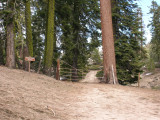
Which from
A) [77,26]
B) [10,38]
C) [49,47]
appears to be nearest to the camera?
[10,38]

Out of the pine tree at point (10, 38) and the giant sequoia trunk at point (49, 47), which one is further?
the giant sequoia trunk at point (49, 47)

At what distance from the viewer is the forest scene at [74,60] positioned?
170 inches

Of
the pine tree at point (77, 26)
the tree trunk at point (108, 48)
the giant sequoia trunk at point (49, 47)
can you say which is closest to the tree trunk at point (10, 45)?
the giant sequoia trunk at point (49, 47)

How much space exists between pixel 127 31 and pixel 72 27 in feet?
19.9

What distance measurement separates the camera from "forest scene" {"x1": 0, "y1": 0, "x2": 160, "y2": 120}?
4324 millimetres

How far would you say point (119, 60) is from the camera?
14484mm

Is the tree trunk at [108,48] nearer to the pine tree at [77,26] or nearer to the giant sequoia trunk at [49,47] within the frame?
the giant sequoia trunk at [49,47]

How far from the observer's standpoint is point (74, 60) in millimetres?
18266

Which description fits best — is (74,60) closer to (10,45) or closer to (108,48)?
(108,48)

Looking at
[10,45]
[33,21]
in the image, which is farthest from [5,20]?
[33,21]

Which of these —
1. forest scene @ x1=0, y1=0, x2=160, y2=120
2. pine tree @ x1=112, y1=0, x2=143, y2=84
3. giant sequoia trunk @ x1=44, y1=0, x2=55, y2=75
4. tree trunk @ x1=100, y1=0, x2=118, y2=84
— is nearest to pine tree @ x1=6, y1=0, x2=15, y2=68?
forest scene @ x1=0, y1=0, x2=160, y2=120

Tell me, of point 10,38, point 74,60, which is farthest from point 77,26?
point 10,38

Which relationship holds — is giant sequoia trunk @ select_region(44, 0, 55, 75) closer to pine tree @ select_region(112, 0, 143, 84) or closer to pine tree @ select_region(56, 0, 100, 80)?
pine tree @ select_region(56, 0, 100, 80)

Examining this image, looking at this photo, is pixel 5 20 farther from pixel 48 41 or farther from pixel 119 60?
pixel 119 60
